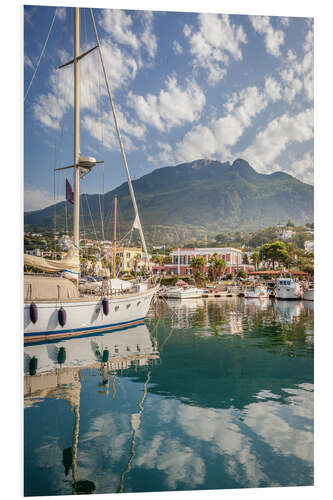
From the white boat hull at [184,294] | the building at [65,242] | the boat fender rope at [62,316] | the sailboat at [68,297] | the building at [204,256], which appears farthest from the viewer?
the building at [204,256]

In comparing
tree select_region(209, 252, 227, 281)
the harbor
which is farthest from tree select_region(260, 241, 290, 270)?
the harbor

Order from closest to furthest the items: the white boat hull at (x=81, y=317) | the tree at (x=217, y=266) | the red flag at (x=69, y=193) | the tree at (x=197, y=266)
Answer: the red flag at (x=69, y=193) → the white boat hull at (x=81, y=317) → the tree at (x=197, y=266) → the tree at (x=217, y=266)

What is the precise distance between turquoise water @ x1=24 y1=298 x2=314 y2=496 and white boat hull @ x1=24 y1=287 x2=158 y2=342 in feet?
1.65

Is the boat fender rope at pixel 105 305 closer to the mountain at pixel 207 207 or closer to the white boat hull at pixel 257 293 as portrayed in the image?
the white boat hull at pixel 257 293

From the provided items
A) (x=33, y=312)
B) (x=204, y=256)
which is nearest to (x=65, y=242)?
(x=33, y=312)

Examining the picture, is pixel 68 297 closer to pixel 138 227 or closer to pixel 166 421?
pixel 138 227

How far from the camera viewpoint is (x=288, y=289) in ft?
74.0

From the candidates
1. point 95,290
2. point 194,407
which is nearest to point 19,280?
point 194,407

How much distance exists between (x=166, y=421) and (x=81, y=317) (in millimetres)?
4812

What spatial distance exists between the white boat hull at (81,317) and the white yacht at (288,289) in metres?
14.8

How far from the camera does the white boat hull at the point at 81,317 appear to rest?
7.00 meters

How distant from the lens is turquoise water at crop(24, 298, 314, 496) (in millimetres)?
2537

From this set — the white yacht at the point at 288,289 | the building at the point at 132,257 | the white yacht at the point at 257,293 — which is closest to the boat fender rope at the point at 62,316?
the building at the point at 132,257

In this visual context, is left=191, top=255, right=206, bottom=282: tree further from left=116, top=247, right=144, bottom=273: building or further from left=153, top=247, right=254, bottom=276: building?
left=116, top=247, right=144, bottom=273: building
